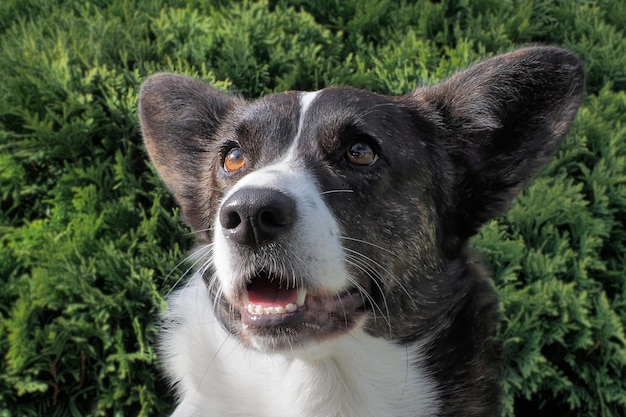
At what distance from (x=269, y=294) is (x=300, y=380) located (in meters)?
0.35

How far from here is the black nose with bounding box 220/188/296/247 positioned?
199cm

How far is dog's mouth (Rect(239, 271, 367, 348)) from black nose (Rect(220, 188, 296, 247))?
5.7 inches

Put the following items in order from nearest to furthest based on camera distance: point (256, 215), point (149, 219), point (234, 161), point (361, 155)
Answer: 1. point (256, 215)
2. point (361, 155)
3. point (234, 161)
4. point (149, 219)

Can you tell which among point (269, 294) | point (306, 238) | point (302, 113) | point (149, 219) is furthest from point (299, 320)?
point (149, 219)

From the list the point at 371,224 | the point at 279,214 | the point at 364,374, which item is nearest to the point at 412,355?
the point at 364,374

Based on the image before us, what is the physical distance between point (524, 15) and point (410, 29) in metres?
0.78

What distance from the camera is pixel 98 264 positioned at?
3584 millimetres

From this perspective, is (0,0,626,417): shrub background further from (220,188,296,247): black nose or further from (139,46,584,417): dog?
(220,188,296,247): black nose

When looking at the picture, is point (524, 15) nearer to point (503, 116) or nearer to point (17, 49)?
point (503, 116)

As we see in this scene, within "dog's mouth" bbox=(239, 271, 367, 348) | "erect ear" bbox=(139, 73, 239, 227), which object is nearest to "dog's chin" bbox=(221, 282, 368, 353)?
"dog's mouth" bbox=(239, 271, 367, 348)

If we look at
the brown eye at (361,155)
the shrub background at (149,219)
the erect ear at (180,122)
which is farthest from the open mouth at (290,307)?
the shrub background at (149,219)

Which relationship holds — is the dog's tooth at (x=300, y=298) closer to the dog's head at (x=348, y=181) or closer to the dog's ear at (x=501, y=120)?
the dog's head at (x=348, y=181)

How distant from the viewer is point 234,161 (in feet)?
8.47

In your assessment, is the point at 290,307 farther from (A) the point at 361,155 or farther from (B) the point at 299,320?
(A) the point at 361,155
